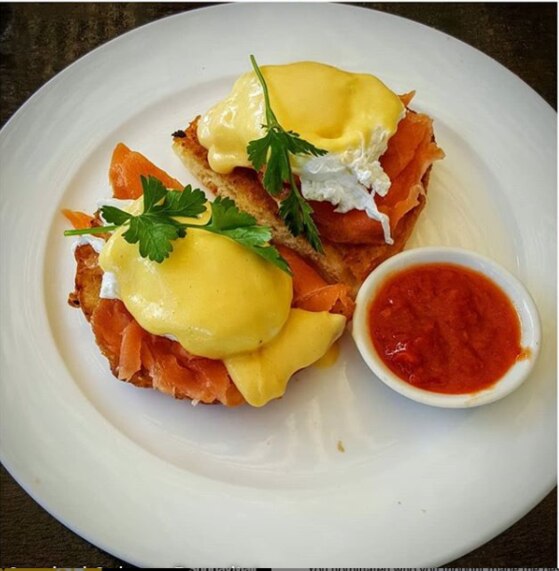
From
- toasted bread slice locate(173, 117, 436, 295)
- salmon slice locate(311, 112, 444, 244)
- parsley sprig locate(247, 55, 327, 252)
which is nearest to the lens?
parsley sprig locate(247, 55, 327, 252)

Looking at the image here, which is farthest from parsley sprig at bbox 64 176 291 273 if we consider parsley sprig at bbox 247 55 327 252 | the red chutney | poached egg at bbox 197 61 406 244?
the red chutney

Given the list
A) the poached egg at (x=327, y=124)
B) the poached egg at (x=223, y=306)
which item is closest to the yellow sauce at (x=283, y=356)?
the poached egg at (x=223, y=306)

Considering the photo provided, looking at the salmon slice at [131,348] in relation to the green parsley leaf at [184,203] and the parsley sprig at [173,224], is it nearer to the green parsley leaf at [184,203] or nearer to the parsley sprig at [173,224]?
the parsley sprig at [173,224]

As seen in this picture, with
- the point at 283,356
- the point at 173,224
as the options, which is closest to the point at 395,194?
the point at 283,356

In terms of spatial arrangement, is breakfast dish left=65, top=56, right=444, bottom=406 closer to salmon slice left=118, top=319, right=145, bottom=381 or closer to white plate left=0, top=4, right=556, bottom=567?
salmon slice left=118, top=319, right=145, bottom=381

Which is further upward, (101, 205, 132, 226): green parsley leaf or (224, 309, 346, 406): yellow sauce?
(101, 205, 132, 226): green parsley leaf

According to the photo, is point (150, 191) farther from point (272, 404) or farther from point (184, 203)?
point (272, 404)
